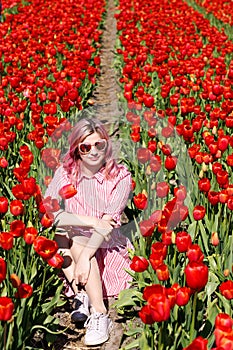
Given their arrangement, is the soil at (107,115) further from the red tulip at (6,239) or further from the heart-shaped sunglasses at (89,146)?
the heart-shaped sunglasses at (89,146)

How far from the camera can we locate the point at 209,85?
236 inches

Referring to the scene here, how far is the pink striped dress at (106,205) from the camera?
3.79 metres

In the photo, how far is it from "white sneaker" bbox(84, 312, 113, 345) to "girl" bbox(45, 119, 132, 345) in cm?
11

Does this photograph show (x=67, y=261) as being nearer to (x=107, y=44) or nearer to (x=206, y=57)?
(x=206, y=57)

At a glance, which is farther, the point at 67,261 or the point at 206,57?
the point at 206,57

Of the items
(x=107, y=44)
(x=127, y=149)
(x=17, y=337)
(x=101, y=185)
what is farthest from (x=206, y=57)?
(x=17, y=337)

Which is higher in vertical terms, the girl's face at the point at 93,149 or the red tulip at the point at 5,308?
the girl's face at the point at 93,149

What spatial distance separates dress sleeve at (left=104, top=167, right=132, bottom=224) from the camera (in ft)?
12.4

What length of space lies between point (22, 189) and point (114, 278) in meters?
0.92

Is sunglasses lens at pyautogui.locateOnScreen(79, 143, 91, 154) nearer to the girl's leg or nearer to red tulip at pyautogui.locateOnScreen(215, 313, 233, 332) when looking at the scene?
the girl's leg

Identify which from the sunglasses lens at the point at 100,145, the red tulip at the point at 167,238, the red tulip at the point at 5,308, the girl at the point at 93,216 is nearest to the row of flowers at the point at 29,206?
the red tulip at the point at 5,308

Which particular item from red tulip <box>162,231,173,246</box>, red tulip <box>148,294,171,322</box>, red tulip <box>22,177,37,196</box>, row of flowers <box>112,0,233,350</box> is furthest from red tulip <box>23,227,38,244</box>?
red tulip <box>148,294,171,322</box>

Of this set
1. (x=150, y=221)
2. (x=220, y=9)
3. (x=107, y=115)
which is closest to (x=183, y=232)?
(x=150, y=221)

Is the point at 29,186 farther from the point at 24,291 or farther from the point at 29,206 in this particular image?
the point at 24,291
